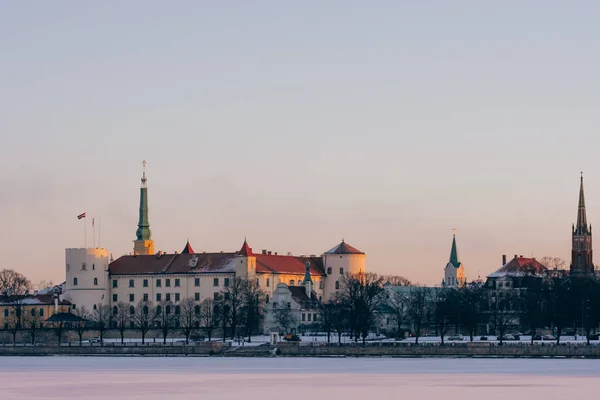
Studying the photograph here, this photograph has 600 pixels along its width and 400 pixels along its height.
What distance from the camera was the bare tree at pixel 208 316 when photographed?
445ft

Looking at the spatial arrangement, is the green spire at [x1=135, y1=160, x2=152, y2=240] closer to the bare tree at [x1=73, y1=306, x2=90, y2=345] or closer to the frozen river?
the bare tree at [x1=73, y1=306, x2=90, y2=345]

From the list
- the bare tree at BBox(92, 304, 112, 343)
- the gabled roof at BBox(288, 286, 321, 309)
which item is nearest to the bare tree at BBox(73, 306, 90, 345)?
the bare tree at BBox(92, 304, 112, 343)

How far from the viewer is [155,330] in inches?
5281

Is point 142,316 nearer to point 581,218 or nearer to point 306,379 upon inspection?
point 581,218

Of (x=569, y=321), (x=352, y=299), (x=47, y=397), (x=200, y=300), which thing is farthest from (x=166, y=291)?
(x=47, y=397)

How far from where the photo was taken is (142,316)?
14412 cm

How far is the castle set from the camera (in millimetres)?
149000

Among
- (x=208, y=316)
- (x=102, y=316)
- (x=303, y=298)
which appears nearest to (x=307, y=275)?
(x=303, y=298)

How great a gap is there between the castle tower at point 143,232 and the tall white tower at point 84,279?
44.8ft

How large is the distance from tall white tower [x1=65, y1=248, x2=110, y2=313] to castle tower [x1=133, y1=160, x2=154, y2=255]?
1364 centimetres

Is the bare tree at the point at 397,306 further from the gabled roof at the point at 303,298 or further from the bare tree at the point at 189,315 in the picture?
the bare tree at the point at 189,315

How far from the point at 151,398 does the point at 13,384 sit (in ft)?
41.5

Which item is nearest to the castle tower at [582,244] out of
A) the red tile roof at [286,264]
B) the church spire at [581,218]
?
the church spire at [581,218]

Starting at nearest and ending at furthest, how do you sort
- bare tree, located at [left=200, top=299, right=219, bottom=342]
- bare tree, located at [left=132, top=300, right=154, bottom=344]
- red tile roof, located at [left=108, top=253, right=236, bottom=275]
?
bare tree, located at [left=132, top=300, right=154, bottom=344] → bare tree, located at [left=200, top=299, right=219, bottom=342] → red tile roof, located at [left=108, top=253, right=236, bottom=275]
